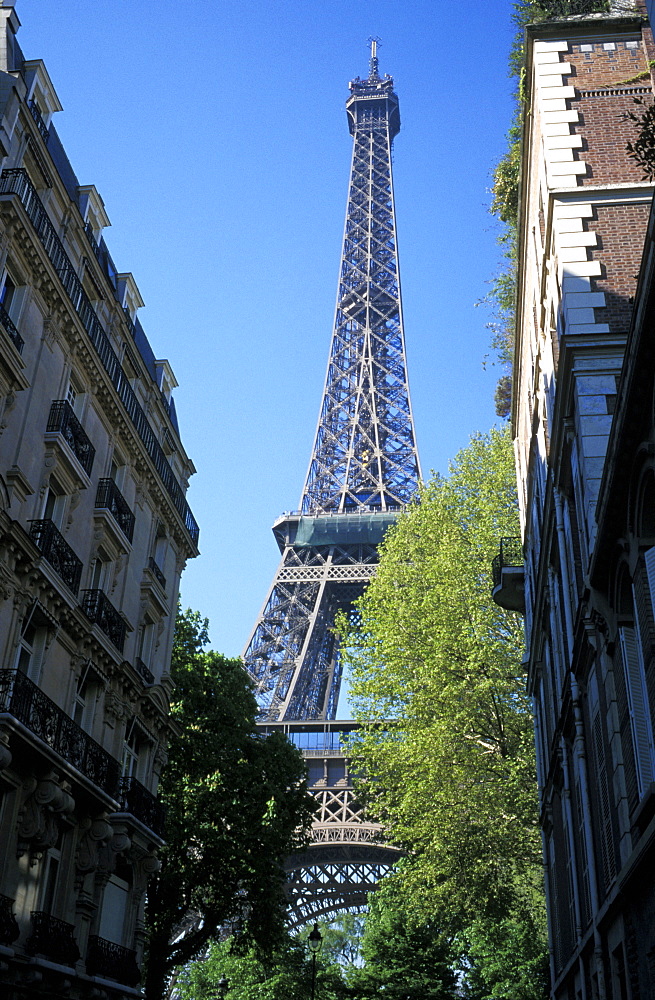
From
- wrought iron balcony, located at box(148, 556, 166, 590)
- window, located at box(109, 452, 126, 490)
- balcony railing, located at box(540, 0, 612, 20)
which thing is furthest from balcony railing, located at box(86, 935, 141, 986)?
balcony railing, located at box(540, 0, 612, 20)

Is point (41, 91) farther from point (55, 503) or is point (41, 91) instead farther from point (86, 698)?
point (86, 698)

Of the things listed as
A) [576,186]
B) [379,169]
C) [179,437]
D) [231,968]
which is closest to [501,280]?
[179,437]

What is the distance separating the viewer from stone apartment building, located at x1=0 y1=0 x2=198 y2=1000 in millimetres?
17812

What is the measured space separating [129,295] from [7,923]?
53.8 ft

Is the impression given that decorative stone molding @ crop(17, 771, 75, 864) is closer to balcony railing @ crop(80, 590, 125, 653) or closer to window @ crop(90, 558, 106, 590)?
balcony railing @ crop(80, 590, 125, 653)

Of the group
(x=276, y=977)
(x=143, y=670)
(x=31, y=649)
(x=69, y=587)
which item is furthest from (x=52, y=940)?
(x=276, y=977)

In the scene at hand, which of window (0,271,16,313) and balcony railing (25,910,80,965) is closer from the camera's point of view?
balcony railing (25,910,80,965)

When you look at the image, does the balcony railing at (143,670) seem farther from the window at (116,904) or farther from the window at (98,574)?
the window at (116,904)

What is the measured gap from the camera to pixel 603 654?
533 inches

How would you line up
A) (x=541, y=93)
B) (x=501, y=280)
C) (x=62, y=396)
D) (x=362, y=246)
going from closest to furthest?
(x=541, y=93)
(x=62, y=396)
(x=501, y=280)
(x=362, y=246)

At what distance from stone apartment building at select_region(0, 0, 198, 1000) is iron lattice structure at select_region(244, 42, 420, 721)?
1228 inches

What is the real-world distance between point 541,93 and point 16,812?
51.9ft

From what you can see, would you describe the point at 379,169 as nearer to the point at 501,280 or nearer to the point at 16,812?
the point at 501,280

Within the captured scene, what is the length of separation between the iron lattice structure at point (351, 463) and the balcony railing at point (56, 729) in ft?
114
